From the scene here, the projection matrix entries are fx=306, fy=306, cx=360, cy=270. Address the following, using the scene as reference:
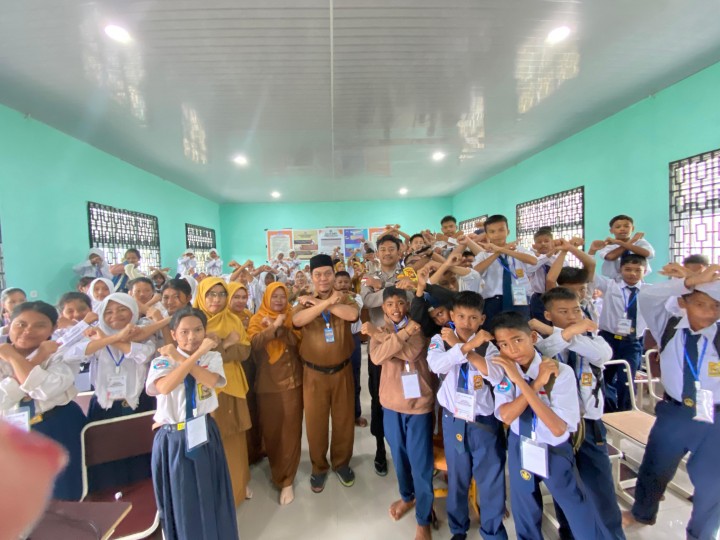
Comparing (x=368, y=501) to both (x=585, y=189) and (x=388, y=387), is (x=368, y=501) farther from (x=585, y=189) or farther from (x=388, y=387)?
(x=585, y=189)

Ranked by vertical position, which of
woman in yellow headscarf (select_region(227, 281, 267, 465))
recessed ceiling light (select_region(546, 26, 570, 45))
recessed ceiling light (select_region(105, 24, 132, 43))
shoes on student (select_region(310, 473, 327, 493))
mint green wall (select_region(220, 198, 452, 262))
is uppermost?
recessed ceiling light (select_region(105, 24, 132, 43))

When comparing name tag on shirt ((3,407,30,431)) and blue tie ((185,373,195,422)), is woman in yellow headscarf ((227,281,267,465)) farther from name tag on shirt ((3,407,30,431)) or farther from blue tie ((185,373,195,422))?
name tag on shirt ((3,407,30,431))

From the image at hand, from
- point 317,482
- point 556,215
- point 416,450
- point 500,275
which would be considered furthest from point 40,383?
point 556,215

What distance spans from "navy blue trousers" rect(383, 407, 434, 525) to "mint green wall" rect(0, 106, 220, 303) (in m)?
4.62

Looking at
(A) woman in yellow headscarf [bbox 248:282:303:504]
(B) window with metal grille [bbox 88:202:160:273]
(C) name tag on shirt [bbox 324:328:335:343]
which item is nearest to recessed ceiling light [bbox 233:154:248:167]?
(B) window with metal grille [bbox 88:202:160:273]

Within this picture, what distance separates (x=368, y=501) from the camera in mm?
2152

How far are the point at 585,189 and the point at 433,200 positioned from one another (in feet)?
20.1

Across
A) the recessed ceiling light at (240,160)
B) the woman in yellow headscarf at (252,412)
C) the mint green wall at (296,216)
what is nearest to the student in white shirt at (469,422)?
the woman in yellow headscarf at (252,412)

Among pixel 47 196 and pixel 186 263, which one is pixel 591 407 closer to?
pixel 47 196

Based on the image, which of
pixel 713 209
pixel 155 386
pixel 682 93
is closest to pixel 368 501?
pixel 155 386

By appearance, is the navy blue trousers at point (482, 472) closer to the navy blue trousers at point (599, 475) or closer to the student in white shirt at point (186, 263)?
the navy blue trousers at point (599, 475)

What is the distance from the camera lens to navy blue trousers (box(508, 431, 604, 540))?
1.39m

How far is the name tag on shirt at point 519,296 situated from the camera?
238cm

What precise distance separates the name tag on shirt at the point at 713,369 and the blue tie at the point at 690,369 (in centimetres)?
5
